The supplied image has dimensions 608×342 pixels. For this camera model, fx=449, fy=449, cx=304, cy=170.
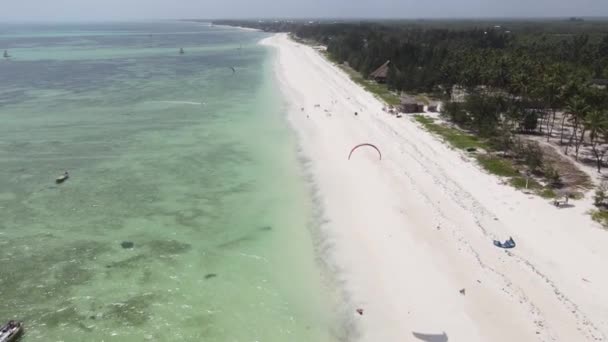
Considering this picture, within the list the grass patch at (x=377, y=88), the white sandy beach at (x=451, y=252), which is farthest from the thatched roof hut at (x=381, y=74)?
the white sandy beach at (x=451, y=252)

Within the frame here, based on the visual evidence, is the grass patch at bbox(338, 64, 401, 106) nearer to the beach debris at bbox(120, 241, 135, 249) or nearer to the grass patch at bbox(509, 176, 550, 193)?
the grass patch at bbox(509, 176, 550, 193)

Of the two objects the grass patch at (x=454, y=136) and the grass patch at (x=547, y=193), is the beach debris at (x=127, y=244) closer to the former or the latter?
the grass patch at (x=547, y=193)

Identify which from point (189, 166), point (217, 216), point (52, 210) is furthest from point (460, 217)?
point (52, 210)

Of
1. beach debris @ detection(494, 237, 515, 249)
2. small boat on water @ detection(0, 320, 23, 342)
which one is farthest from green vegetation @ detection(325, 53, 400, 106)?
small boat on water @ detection(0, 320, 23, 342)

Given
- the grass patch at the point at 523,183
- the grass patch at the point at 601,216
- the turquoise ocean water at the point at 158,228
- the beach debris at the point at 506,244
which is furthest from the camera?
the grass patch at the point at 523,183

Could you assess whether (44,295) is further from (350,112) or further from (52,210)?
(350,112)

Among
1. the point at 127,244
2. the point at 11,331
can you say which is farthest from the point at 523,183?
the point at 11,331
